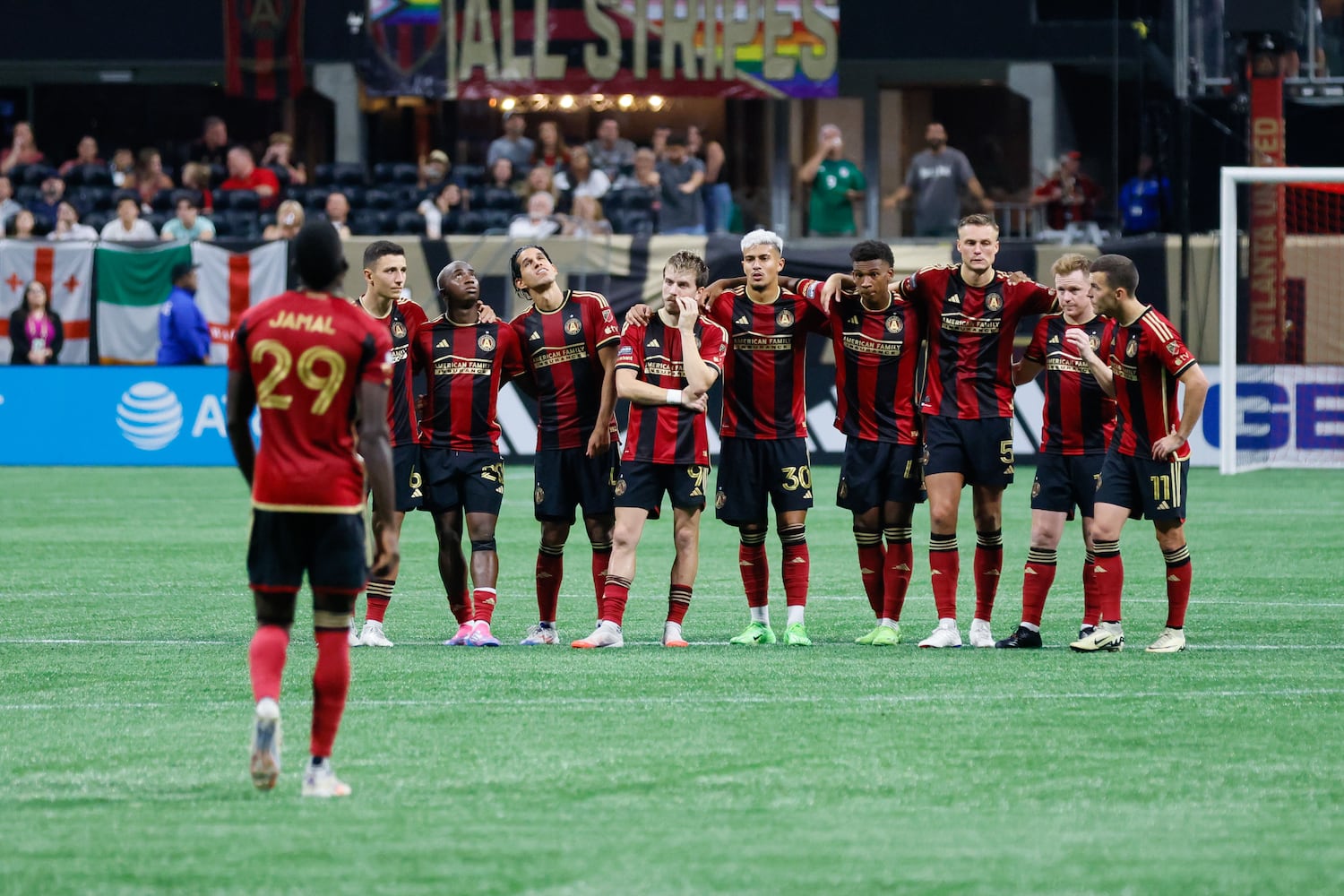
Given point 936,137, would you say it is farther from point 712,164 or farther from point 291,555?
point 291,555

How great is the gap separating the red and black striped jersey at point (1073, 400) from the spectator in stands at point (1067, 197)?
15372 millimetres

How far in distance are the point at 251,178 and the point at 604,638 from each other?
17.5m

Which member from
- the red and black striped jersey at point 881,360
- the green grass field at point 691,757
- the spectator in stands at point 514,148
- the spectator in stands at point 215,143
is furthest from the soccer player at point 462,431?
the spectator in stands at point 215,143

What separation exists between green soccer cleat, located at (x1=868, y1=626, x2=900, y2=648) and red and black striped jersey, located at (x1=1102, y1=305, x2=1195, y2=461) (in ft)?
4.51

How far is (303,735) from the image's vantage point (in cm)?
700

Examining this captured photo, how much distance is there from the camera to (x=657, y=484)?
31.1 ft

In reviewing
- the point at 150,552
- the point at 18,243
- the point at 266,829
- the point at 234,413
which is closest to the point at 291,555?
the point at 234,413

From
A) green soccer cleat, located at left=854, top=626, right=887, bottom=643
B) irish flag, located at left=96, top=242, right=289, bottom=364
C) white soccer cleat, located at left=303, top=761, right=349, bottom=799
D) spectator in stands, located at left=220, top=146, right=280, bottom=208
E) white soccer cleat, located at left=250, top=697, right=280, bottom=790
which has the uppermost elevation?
spectator in stands, located at left=220, top=146, right=280, bottom=208

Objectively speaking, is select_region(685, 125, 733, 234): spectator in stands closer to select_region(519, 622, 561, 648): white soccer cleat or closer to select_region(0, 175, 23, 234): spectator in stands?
select_region(0, 175, 23, 234): spectator in stands

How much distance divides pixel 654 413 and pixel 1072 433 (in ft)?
6.64

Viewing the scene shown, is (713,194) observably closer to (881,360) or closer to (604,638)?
(881,360)

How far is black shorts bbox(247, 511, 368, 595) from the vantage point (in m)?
5.93

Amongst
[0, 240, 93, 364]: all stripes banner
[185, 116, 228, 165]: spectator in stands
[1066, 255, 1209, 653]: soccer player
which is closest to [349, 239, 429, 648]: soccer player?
[1066, 255, 1209, 653]: soccer player

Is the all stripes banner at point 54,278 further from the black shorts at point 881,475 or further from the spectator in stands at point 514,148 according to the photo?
the black shorts at point 881,475
